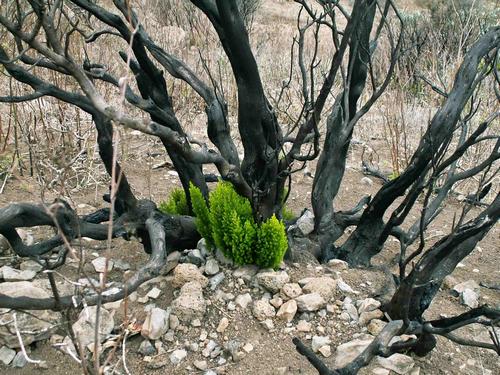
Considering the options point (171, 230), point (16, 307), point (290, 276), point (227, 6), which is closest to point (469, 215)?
point (290, 276)

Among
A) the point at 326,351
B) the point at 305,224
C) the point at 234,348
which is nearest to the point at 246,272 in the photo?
the point at 234,348

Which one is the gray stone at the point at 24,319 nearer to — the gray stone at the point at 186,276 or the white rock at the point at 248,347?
the gray stone at the point at 186,276

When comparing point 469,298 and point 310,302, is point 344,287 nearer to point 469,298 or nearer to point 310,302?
point 310,302

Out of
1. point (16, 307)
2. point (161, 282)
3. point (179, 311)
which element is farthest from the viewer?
point (161, 282)

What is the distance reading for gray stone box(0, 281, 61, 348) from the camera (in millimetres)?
2434

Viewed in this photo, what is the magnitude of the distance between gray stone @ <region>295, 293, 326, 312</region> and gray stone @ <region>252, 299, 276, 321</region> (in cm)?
13

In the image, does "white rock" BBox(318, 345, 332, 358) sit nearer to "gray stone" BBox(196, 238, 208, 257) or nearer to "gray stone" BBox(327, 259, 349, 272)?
"gray stone" BBox(327, 259, 349, 272)

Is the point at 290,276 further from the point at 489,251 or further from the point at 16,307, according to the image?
the point at 489,251

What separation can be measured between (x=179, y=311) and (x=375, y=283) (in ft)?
3.48

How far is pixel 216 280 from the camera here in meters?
2.83

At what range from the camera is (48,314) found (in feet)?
8.49

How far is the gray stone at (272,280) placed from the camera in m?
2.76

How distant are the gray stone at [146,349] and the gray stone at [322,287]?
0.78 meters

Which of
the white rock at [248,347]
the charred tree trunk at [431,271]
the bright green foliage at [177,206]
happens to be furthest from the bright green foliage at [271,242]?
the bright green foliage at [177,206]
